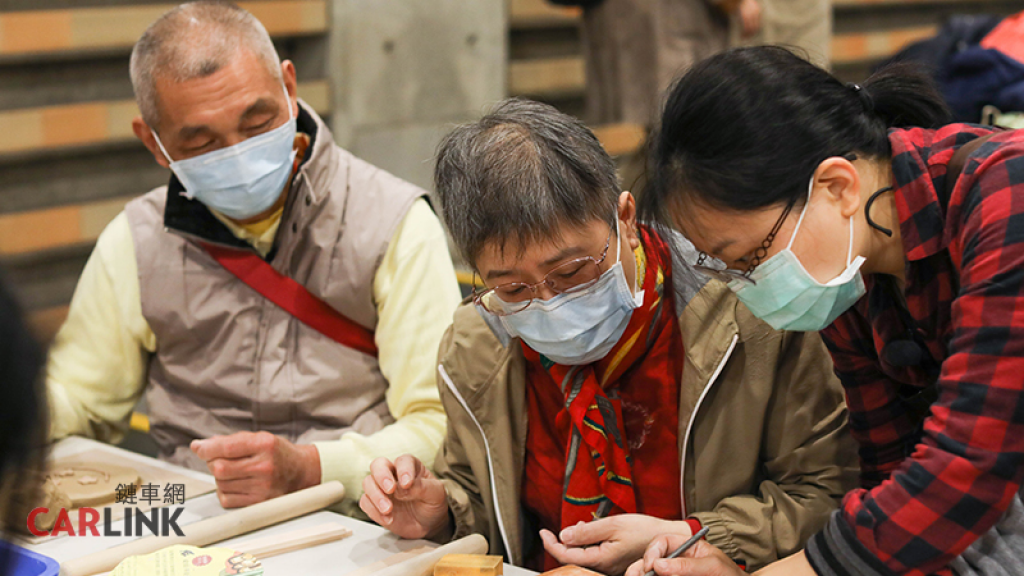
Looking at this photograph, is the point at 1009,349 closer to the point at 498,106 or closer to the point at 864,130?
the point at 864,130

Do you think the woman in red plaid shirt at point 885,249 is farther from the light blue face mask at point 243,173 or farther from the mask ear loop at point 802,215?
the light blue face mask at point 243,173

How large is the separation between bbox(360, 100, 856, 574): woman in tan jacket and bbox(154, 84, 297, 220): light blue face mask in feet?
2.00

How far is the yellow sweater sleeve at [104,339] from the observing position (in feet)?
7.70

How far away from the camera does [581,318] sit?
5.32ft

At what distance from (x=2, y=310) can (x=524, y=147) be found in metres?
0.98

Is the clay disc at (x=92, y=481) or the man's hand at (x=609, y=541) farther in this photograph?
the clay disc at (x=92, y=481)

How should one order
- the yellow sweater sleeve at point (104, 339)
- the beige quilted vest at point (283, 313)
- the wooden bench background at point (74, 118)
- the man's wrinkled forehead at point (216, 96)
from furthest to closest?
1. the wooden bench background at point (74, 118)
2. the yellow sweater sleeve at point (104, 339)
3. the beige quilted vest at point (283, 313)
4. the man's wrinkled forehead at point (216, 96)

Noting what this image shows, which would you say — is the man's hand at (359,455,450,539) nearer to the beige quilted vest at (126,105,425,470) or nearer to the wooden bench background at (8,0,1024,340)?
the beige quilted vest at (126,105,425,470)

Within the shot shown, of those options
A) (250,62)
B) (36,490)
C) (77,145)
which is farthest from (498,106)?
(77,145)

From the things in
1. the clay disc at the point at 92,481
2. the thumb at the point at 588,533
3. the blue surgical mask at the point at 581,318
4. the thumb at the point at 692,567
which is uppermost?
the blue surgical mask at the point at 581,318

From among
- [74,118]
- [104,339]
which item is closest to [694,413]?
[104,339]

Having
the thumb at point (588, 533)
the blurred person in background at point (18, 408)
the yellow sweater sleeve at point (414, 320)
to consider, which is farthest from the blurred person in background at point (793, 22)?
the blurred person in background at point (18, 408)

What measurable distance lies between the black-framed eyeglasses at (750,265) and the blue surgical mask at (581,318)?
0.13 meters

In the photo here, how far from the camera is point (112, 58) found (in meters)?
4.22
